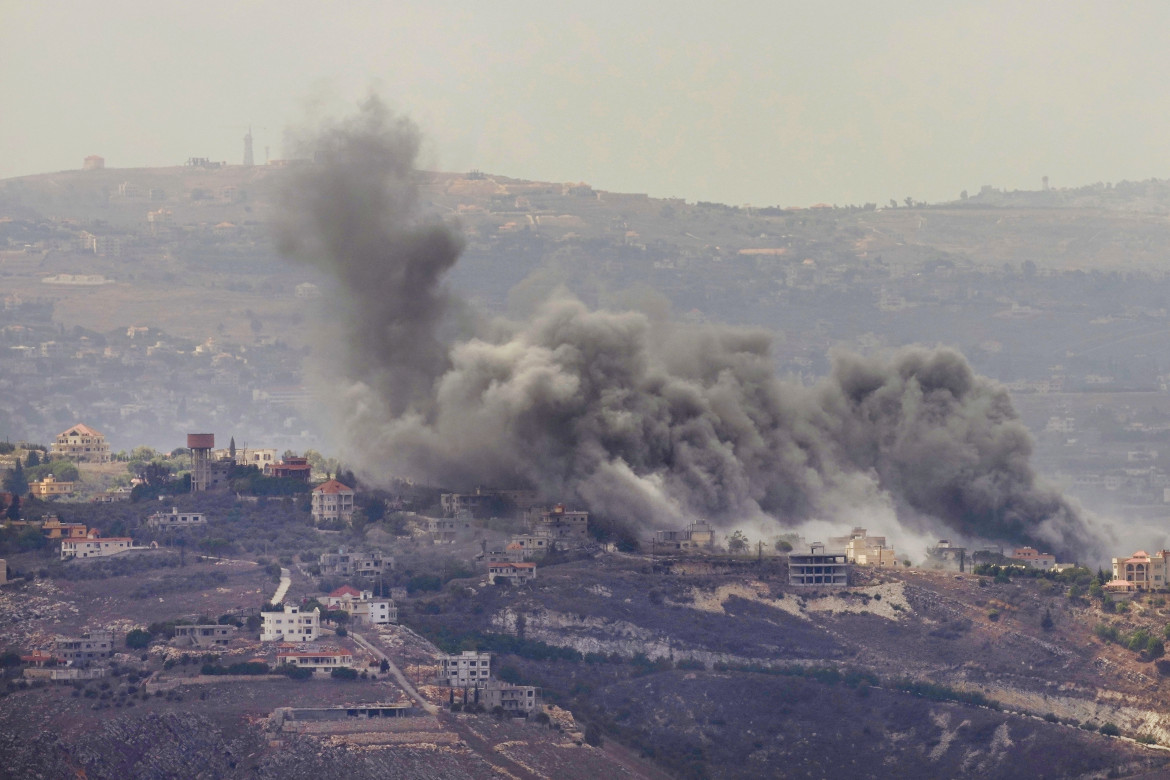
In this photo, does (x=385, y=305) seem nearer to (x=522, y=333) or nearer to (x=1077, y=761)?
(x=522, y=333)

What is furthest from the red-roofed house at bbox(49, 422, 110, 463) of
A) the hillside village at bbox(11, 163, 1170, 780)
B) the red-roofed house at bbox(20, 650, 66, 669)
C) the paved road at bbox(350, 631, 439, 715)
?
the paved road at bbox(350, 631, 439, 715)

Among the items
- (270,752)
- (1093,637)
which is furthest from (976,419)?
(270,752)

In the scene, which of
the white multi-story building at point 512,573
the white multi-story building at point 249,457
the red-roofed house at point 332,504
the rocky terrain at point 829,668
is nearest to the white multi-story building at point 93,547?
the red-roofed house at point 332,504

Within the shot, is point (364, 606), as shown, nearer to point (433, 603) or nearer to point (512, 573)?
point (433, 603)

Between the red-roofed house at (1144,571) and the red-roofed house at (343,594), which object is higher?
the red-roofed house at (1144,571)

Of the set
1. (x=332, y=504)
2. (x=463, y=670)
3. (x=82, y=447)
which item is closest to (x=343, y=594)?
(x=463, y=670)

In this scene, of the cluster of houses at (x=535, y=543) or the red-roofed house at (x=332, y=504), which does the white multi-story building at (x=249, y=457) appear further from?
the cluster of houses at (x=535, y=543)
